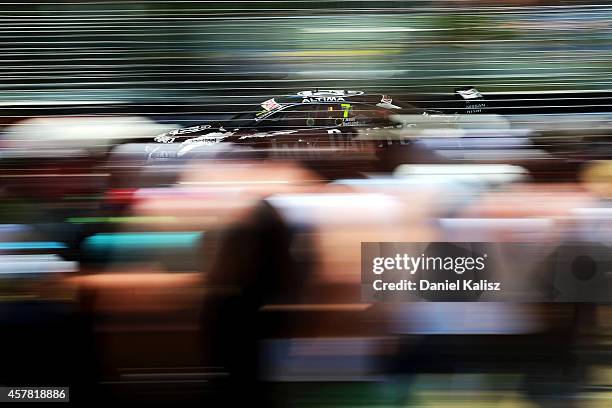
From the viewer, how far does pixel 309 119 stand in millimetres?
2666

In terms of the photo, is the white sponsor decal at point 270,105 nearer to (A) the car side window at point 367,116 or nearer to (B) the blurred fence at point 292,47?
(B) the blurred fence at point 292,47

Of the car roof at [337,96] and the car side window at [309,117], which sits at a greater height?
the car roof at [337,96]

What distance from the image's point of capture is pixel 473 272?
2697 mm

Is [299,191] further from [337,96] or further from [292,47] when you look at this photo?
[292,47]

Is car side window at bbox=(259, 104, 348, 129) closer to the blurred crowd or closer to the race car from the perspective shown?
the race car

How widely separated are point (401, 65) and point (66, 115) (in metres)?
1.21

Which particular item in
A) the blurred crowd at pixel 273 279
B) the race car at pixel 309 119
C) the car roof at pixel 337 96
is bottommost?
the blurred crowd at pixel 273 279

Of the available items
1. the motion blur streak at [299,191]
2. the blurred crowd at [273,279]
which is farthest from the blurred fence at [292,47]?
the blurred crowd at [273,279]

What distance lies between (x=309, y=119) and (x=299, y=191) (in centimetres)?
26

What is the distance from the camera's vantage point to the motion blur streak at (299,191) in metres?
2.66

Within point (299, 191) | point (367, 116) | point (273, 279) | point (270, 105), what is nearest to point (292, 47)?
point (270, 105)

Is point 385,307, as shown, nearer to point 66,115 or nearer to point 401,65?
point 401,65

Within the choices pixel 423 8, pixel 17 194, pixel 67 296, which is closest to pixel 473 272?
pixel 423 8

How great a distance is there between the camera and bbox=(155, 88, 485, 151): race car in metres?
2.66
